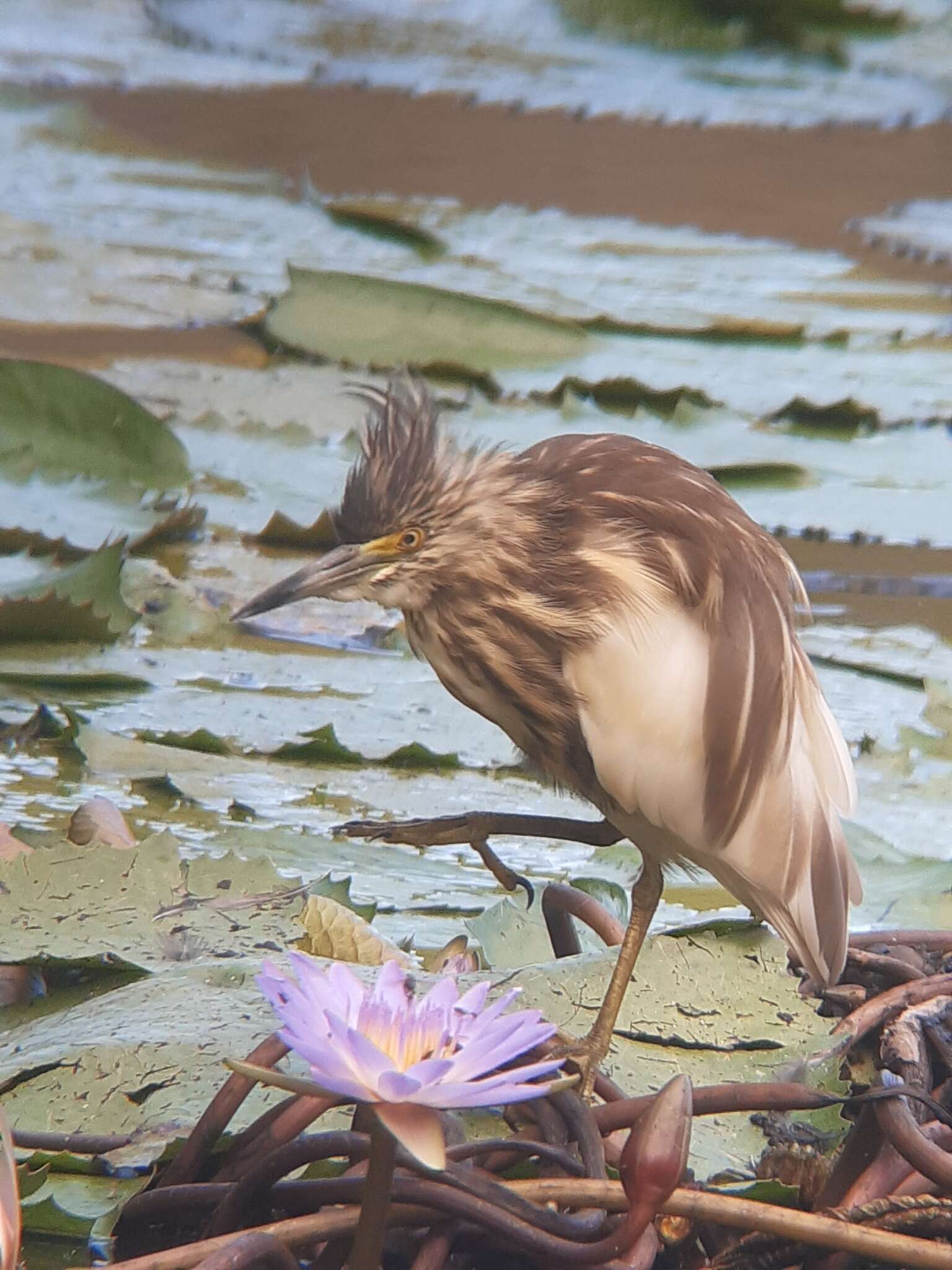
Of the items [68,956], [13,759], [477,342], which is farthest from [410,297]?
[68,956]

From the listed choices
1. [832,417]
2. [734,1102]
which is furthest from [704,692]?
[832,417]

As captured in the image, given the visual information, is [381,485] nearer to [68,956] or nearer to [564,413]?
[68,956]

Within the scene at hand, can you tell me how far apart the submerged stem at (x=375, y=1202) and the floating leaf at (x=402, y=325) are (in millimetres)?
2634

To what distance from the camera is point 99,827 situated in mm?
1700

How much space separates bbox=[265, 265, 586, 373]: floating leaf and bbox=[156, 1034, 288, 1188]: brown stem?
2.46 meters

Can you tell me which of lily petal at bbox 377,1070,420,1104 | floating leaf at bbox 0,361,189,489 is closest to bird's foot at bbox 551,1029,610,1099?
lily petal at bbox 377,1070,420,1104

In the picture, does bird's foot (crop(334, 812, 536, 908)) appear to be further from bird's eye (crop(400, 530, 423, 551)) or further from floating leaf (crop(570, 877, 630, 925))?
bird's eye (crop(400, 530, 423, 551))

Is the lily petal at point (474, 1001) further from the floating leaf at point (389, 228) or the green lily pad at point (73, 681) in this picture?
the floating leaf at point (389, 228)

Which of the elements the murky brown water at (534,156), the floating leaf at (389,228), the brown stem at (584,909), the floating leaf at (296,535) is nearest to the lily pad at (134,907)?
the brown stem at (584,909)

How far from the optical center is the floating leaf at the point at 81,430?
279 cm

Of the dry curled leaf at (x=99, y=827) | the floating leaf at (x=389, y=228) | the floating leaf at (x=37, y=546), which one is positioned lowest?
the floating leaf at (x=37, y=546)

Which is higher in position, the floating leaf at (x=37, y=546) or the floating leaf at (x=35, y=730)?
the floating leaf at (x=37, y=546)

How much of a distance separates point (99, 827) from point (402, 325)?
78.0 inches

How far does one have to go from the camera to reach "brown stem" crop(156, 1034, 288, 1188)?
1.08 meters
